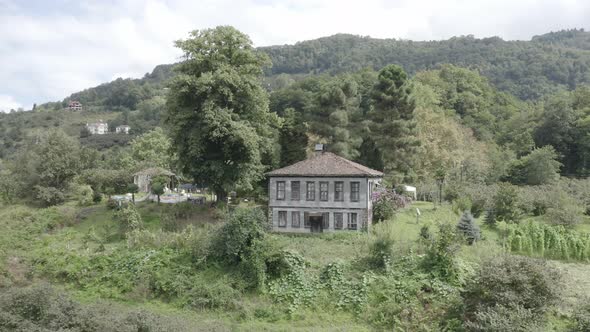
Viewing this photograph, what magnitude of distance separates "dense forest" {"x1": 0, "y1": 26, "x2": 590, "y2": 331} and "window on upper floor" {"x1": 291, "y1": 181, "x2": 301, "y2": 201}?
3167mm

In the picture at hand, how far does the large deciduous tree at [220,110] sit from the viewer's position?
31812 mm

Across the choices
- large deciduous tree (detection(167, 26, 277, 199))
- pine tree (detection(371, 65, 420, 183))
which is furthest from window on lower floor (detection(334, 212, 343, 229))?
pine tree (detection(371, 65, 420, 183))

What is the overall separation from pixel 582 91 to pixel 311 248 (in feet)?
165

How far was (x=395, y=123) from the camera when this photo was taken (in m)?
43.5

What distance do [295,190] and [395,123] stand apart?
16.5 meters

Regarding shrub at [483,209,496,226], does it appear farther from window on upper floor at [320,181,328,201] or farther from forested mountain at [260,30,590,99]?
forested mountain at [260,30,590,99]

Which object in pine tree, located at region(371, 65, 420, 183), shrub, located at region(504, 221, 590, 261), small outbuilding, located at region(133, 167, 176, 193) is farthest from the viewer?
pine tree, located at region(371, 65, 420, 183)

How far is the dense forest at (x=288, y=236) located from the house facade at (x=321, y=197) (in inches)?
76.1

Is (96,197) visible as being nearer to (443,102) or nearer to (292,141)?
(292,141)

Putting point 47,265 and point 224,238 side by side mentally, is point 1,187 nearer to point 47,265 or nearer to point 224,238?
point 47,265

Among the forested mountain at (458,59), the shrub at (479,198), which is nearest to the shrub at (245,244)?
the shrub at (479,198)

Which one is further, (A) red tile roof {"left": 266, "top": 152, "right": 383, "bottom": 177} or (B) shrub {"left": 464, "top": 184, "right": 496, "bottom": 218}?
(B) shrub {"left": 464, "top": 184, "right": 496, "bottom": 218}

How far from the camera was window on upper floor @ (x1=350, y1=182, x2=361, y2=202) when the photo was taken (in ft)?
96.7

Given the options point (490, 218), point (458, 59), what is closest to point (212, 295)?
point (490, 218)
